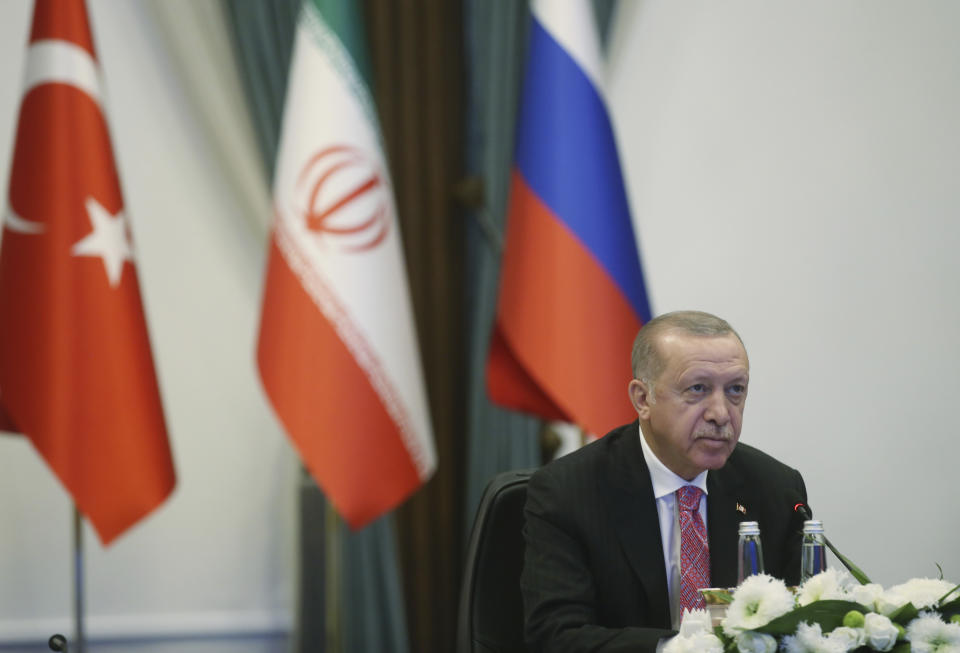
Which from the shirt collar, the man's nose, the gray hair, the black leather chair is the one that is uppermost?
the gray hair

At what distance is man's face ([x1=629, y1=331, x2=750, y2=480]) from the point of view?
6.17ft

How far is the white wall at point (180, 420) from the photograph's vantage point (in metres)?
3.76

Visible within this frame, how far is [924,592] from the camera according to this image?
55.8 inches

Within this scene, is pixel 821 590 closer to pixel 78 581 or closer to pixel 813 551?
pixel 813 551

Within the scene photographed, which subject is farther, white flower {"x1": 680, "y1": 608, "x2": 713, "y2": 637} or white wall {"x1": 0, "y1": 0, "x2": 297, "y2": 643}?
white wall {"x1": 0, "y1": 0, "x2": 297, "y2": 643}

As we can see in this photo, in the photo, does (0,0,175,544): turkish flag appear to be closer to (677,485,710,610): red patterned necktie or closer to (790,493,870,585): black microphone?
(677,485,710,610): red patterned necktie

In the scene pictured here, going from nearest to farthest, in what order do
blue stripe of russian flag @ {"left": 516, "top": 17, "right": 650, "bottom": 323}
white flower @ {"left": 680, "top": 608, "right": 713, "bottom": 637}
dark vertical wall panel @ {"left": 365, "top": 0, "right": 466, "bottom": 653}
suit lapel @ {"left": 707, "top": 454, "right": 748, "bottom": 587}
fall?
white flower @ {"left": 680, "top": 608, "right": 713, "bottom": 637} < suit lapel @ {"left": 707, "top": 454, "right": 748, "bottom": 587} < blue stripe of russian flag @ {"left": 516, "top": 17, "right": 650, "bottom": 323} < dark vertical wall panel @ {"left": 365, "top": 0, "right": 466, "bottom": 653}

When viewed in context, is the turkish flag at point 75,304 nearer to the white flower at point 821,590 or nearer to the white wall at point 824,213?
the white wall at point 824,213

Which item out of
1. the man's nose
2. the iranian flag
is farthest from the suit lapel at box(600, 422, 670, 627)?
the iranian flag

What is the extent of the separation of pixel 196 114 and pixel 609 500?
8.26 ft

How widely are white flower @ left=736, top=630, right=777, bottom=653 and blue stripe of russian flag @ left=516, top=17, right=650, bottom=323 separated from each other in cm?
210

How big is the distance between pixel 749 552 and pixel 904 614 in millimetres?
258

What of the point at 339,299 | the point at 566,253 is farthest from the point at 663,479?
the point at 339,299

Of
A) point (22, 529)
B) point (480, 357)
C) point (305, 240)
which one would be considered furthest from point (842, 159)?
point (22, 529)
